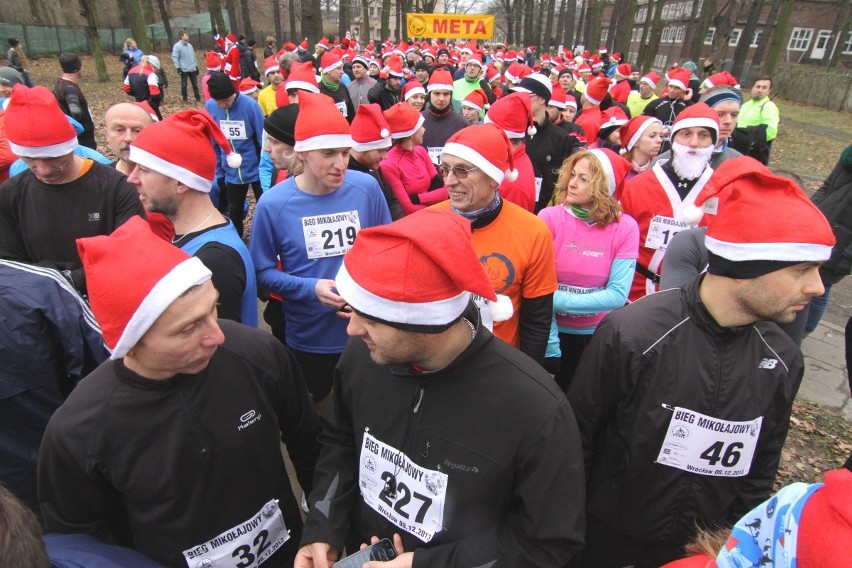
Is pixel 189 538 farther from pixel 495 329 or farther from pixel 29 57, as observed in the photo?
pixel 29 57

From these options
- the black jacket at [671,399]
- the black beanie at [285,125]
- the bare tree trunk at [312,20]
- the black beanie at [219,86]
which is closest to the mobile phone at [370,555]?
the black jacket at [671,399]

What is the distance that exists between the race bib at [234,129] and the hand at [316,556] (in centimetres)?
603

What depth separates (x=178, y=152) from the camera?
263 centimetres

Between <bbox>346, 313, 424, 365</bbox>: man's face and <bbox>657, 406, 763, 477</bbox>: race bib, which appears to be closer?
<bbox>346, 313, 424, 365</bbox>: man's face

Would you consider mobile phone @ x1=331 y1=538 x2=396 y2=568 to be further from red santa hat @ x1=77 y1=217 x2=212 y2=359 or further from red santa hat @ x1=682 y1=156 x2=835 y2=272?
red santa hat @ x1=682 y1=156 x2=835 y2=272

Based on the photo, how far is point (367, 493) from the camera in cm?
195

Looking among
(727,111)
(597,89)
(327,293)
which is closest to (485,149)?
(327,293)

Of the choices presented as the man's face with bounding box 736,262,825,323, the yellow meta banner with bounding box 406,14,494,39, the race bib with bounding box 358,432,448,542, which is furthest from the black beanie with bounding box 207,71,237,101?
the yellow meta banner with bounding box 406,14,494,39

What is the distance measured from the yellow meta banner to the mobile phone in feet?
95.4

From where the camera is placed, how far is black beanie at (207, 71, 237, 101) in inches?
247

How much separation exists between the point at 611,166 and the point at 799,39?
6223 cm

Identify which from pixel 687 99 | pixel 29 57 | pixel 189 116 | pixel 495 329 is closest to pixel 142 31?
pixel 29 57

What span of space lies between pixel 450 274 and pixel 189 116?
2215 mm

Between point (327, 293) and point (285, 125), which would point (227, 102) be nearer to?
point (285, 125)
